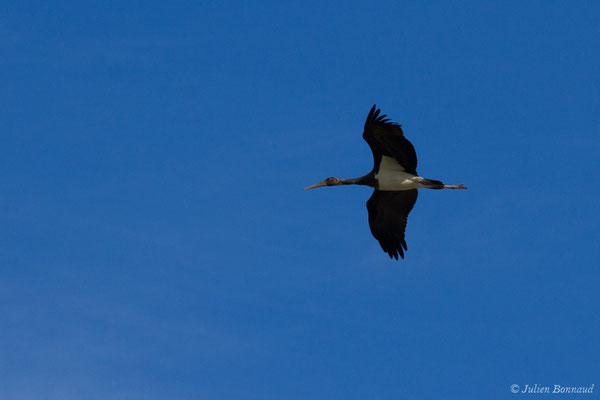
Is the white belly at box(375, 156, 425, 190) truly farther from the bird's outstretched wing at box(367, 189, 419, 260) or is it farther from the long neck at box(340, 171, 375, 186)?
the bird's outstretched wing at box(367, 189, 419, 260)

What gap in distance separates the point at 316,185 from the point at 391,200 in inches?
128

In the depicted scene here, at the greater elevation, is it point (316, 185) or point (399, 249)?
point (316, 185)

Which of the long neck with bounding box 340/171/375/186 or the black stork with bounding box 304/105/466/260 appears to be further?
the long neck with bounding box 340/171/375/186

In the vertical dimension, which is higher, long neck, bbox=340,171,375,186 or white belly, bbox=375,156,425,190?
long neck, bbox=340,171,375,186

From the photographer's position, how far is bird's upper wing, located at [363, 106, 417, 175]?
119 feet

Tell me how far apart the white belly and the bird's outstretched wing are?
4.02 ft

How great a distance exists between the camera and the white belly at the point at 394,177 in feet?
125

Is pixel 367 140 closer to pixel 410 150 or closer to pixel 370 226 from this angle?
pixel 410 150

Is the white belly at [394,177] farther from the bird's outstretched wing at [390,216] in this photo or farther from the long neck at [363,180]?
the bird's outstretched wing at [390,216]

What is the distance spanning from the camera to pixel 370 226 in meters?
40.1

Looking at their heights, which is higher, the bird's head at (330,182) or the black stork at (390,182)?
the bird's head at (330,182)

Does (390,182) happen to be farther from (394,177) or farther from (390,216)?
(390,216)

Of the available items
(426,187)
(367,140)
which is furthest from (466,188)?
(367,140)

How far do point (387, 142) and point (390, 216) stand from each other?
12.6ft
